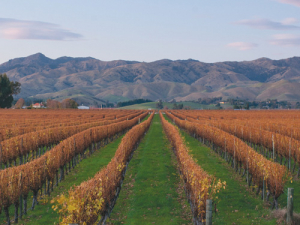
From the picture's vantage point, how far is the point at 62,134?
1081 inches

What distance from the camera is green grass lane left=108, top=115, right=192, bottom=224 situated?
38.7 ft

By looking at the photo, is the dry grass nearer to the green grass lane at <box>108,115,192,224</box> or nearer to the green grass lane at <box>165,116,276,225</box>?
the green grass lane at <box>165,116,276,225</box>

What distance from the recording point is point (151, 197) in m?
14.1

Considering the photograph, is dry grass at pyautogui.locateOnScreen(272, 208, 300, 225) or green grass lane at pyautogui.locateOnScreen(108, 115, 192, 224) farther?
green grass lane at pyautogui.locateOnScreen(108, 115, 192, 224)

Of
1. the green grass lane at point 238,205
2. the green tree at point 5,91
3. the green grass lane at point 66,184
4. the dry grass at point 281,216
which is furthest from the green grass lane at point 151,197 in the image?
the green tree at point 5,91

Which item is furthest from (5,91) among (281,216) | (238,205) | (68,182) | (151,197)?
(281,216)

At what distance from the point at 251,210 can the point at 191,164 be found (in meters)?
2.83

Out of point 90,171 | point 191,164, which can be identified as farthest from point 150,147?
point 191,164

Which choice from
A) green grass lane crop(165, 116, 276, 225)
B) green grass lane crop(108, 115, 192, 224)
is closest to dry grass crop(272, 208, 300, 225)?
green grass lane crop(165, 116, 276, 225)

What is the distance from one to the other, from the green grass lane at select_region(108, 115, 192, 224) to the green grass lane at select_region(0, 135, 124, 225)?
2045 mm

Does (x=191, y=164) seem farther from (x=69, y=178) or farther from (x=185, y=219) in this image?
(x=69, y=178)

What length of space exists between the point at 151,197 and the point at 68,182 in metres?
4.94

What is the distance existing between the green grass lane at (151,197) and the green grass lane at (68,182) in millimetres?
2045

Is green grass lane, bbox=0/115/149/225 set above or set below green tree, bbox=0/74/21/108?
below
